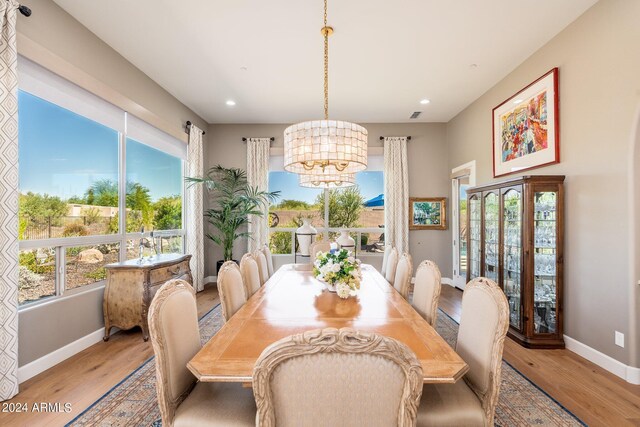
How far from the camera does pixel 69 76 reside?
273 centimetres

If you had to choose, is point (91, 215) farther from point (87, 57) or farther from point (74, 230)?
point (87, 57)

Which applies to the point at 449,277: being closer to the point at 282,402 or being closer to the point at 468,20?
the point at 468,20

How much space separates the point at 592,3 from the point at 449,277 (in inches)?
170

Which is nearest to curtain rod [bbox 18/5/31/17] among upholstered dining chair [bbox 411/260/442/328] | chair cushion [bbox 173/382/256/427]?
chair cushion [bbox 173/382/256/427]

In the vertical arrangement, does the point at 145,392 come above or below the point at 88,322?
below

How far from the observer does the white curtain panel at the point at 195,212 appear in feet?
16.5

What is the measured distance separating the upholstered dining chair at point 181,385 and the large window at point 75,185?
198cm

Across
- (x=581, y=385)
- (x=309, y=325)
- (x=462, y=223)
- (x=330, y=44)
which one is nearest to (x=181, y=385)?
(x=309, y=325)

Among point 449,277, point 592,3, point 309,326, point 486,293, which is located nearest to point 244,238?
point 449,277

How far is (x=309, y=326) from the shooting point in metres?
1.65

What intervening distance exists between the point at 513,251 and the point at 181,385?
11.0 ft

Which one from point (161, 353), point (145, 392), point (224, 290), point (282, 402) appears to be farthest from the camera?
point (145, 392)

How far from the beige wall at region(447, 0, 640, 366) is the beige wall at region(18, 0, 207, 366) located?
180 inches

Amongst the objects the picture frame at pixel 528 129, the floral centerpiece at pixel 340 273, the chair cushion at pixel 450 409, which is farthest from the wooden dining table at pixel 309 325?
the picture frame at pixel 528 129
